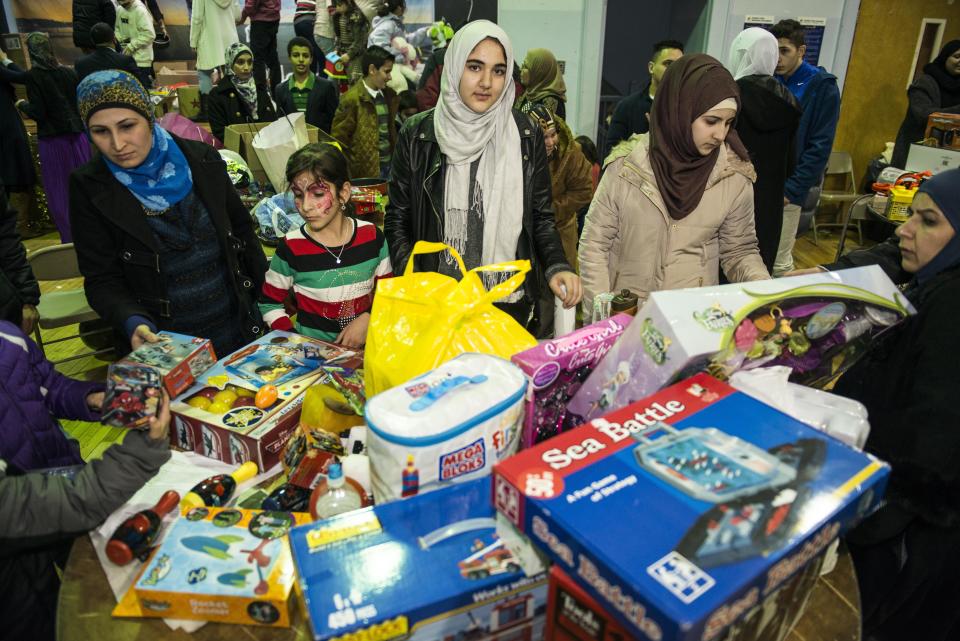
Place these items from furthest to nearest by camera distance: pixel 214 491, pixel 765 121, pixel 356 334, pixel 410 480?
pixel 765 121 → pixel 356 334 → pixel 214 491 → pixel 410 480

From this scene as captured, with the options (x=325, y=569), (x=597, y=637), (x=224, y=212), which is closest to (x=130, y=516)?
(x=325, y=569)

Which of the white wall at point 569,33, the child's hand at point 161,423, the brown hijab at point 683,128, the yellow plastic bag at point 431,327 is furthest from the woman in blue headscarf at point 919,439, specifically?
the white wall at point 569,33

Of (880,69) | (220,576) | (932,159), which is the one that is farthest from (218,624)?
(880,69)

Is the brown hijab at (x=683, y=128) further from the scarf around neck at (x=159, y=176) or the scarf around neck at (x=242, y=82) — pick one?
the scarf around neck at (x=242, y=82)

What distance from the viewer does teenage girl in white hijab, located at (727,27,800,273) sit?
9.84 feet

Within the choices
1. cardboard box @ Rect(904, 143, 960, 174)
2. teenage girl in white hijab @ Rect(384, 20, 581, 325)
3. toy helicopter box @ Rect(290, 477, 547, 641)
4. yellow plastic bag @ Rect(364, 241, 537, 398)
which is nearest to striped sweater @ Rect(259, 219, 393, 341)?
teenage girl in white hijab @ Rect(384, 20, 581, 325)

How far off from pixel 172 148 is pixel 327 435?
1252mm

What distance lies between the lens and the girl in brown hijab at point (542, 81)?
12.2 ft

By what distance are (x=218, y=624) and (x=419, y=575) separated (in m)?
0.41

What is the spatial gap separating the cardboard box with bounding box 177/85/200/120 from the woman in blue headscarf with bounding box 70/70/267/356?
4.93m

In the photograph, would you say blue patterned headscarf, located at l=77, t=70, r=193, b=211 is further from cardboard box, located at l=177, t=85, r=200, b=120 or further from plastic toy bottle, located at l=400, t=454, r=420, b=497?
cardboard box, located at l=177, t=85, r=200, b=120

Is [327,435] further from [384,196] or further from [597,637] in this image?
[384,196]

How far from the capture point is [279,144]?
363cm

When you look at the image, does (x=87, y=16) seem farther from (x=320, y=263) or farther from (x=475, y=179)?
(x=475, y=179)
